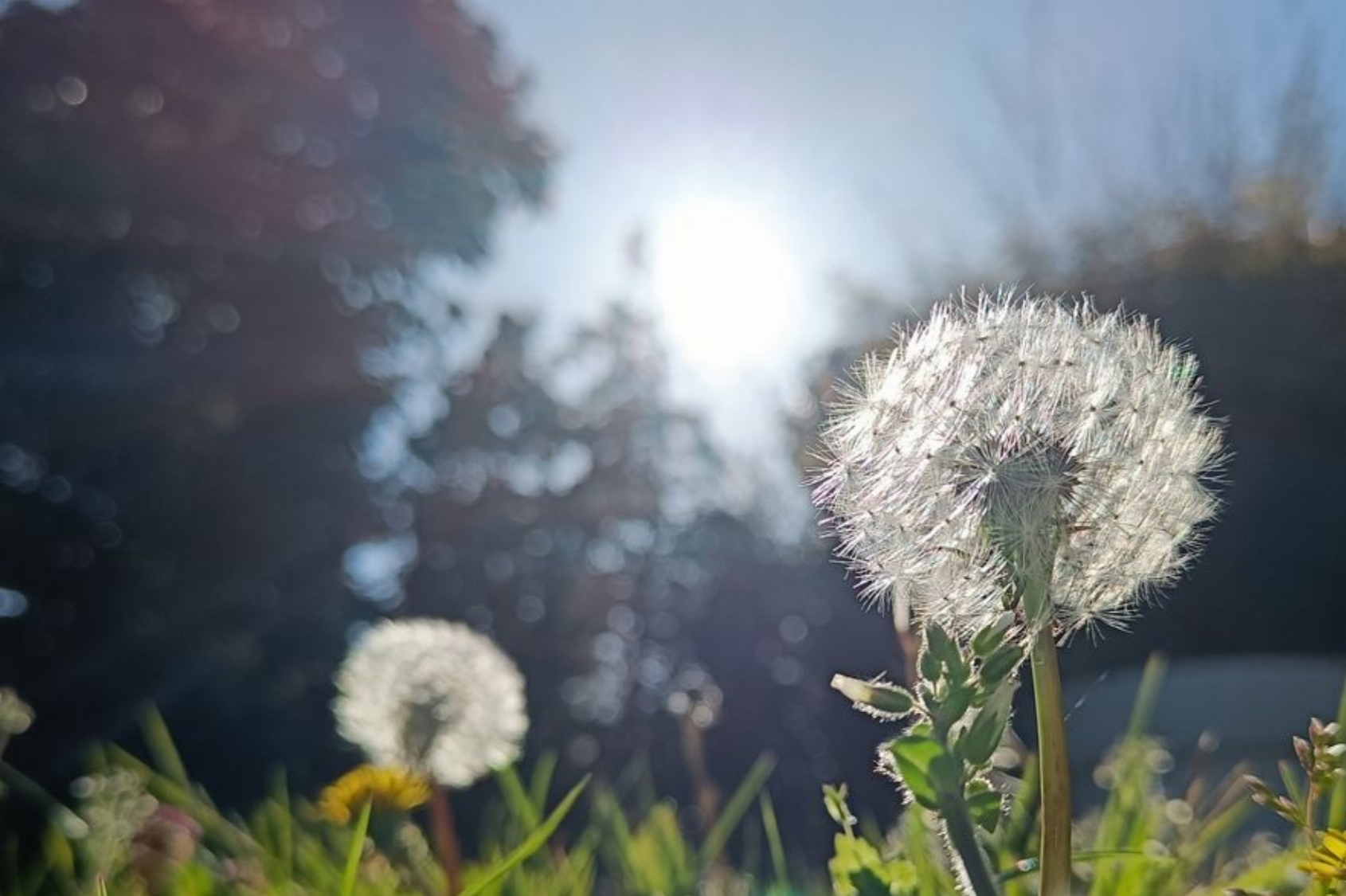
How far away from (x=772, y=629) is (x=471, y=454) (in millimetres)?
3636

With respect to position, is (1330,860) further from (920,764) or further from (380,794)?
(380,794)

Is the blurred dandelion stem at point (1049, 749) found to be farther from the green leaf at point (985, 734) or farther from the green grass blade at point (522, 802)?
the green grass blade at point (522, 802)

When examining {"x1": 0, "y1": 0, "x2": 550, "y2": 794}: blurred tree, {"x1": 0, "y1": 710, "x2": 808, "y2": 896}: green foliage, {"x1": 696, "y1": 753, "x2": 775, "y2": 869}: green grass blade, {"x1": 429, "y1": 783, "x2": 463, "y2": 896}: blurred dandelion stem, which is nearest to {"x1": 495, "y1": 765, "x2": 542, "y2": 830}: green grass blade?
{"x1": 0, "y1": 710, "x2": 808, "y2": 896}: green foliage

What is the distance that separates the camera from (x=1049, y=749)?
77 cm

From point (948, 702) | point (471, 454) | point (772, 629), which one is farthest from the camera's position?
point (471, 454)

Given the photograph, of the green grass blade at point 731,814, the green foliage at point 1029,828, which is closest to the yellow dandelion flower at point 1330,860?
the green foliage at point 1029,828

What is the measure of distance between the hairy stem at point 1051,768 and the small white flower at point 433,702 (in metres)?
1.53

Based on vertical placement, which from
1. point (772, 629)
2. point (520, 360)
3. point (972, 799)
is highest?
point (520, 360)

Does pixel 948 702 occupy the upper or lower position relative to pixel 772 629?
upper

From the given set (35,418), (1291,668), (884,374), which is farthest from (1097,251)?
(35,418)

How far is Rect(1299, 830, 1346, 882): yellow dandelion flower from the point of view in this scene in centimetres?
84

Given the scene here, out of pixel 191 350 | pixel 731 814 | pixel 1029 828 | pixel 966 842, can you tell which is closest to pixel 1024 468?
pixel 966 842

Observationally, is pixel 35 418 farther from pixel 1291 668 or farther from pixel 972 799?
pixel 972 799

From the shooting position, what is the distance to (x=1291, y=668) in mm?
6531
